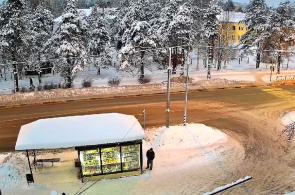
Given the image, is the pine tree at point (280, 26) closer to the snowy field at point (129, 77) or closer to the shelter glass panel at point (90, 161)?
the snowy field at point (129, 77)

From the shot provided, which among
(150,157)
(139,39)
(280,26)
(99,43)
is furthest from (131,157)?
(280,26)

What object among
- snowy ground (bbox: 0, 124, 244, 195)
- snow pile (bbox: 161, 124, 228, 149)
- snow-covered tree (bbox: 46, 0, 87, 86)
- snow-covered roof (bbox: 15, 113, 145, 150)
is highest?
snow-covered tree (bbox: 46, 0, 87, 86)

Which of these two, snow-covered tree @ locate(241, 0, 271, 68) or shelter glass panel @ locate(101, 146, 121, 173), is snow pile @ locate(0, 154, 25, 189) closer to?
shelter glass panel @ locate(101, 146, 121, 173)

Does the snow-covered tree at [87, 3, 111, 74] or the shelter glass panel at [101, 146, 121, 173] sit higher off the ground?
the snow-covered tree at [87, 3, 111, 74]

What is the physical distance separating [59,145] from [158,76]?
2739 cm

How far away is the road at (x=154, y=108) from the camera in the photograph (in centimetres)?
2371

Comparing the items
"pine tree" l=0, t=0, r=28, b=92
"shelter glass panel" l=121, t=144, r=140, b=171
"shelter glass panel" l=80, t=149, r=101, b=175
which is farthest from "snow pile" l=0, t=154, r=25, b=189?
"pine tree" l=0, t=0, r=28, b=92

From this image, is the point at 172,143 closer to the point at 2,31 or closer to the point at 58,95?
the point at 58,95

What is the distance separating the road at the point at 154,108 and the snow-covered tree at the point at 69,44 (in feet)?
20.0

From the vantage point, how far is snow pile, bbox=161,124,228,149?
19330 millimetres

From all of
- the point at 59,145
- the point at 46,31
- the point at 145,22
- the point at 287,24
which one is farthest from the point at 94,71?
the point at 59,145

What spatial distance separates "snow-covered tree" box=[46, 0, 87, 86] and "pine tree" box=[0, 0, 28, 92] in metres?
3.75

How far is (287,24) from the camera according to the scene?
42375 mm

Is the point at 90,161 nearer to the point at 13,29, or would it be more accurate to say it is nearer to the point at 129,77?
the point at 13,29
